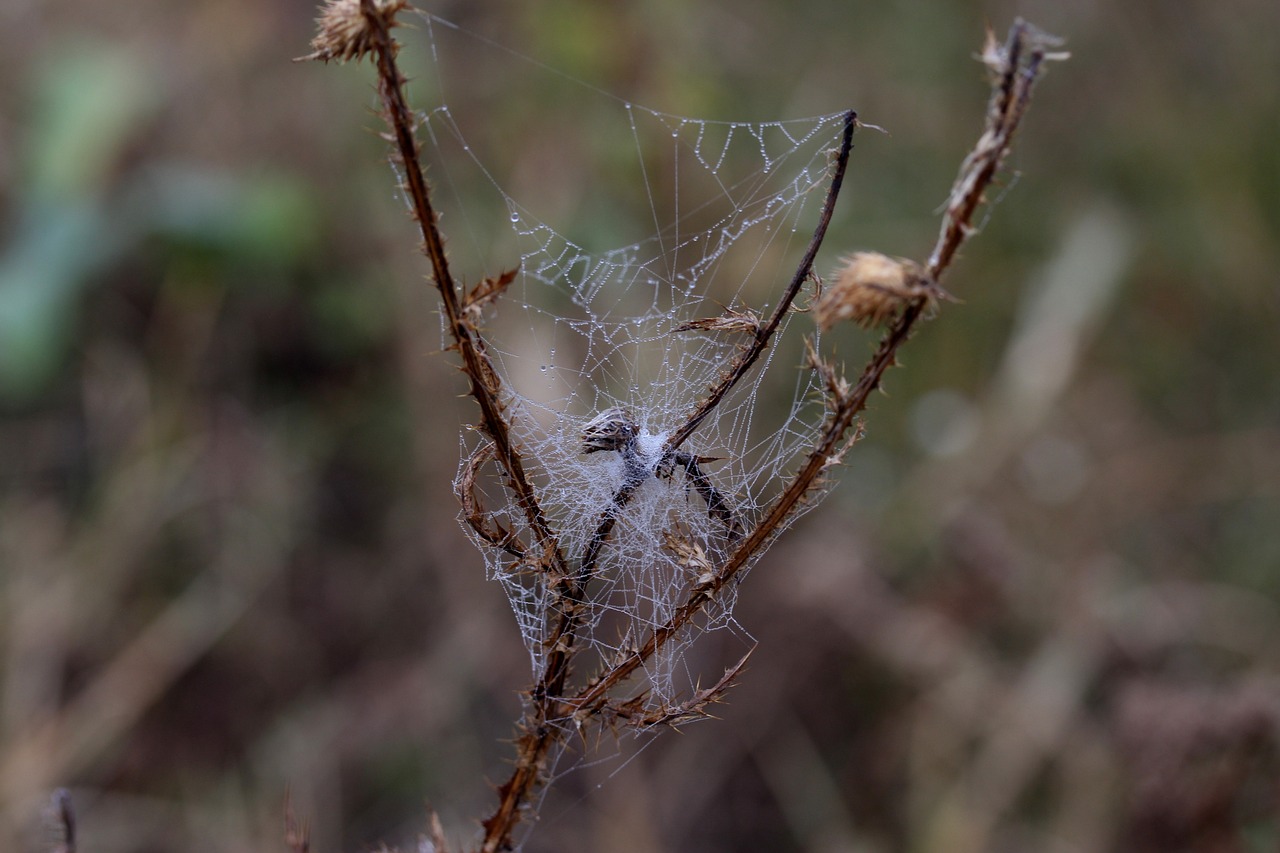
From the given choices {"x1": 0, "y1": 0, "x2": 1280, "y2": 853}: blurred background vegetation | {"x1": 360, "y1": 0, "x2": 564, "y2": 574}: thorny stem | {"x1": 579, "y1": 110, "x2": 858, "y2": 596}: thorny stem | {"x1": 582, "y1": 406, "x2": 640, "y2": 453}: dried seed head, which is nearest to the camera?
{"x1": 360, "y1": 0, "x2": 564, "y2": 574}: thorny stem

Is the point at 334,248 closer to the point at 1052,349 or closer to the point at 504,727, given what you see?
the point at 504,727

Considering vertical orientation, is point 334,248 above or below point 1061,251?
above

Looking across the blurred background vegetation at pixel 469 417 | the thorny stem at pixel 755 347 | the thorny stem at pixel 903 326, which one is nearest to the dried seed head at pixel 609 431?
the thorny stem at pixel 755 347

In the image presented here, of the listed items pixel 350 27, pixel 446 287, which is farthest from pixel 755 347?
pixel 350 27

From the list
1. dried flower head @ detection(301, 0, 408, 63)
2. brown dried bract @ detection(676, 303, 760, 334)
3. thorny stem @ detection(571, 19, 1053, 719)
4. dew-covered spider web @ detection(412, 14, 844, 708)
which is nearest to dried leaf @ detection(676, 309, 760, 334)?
brown dried bract @ detection(676, 303, 760, 334)

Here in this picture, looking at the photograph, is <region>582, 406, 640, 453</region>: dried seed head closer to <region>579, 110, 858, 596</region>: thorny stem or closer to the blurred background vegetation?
<region>579, 110, 858, 596</region>: thorny stem

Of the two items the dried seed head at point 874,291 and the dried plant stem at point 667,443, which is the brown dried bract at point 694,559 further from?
the dried seed head at point 874,291

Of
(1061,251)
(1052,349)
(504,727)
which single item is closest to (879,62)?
(1061,251)
